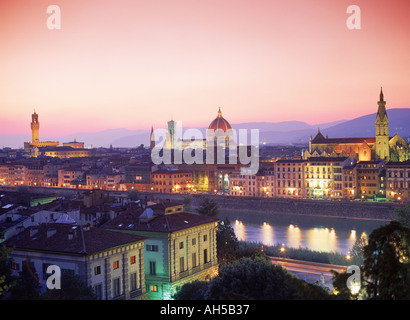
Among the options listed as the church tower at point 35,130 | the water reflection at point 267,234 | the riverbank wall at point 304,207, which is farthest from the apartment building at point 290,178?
the church tower at point 35,130

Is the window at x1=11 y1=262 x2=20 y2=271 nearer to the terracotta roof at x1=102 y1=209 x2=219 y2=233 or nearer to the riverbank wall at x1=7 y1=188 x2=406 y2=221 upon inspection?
the terracotta roof at x1=102 y1=209 x2=219 y2=233

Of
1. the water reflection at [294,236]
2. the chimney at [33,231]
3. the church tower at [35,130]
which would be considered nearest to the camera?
the chimney at [33,231]

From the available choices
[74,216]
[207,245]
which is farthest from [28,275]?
[74,216]

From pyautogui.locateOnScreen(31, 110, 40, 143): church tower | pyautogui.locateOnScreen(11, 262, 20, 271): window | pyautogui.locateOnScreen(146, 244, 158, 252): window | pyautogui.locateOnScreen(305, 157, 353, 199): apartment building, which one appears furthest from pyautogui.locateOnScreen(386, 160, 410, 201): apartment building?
pyautogui.locateOnScreen(31, 110, 40, 143): church tower

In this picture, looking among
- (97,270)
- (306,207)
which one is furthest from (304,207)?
(97,270)

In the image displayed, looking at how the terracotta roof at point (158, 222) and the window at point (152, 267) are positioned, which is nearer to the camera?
the window at point (152, 267)

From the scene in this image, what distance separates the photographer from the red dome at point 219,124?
66.3 m

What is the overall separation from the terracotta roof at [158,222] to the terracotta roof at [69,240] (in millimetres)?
966

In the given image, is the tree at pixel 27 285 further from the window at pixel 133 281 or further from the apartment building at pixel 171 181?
the apartment building at pixel 171 181

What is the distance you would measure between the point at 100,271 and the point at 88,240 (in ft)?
1.78

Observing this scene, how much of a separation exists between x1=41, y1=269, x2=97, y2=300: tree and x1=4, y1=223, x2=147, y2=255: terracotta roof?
1.31 ft

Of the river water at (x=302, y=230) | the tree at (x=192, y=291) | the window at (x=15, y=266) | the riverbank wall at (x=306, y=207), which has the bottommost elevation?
the river water at (x=302, y=230)

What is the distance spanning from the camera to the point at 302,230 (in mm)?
22844

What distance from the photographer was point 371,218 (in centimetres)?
2595
